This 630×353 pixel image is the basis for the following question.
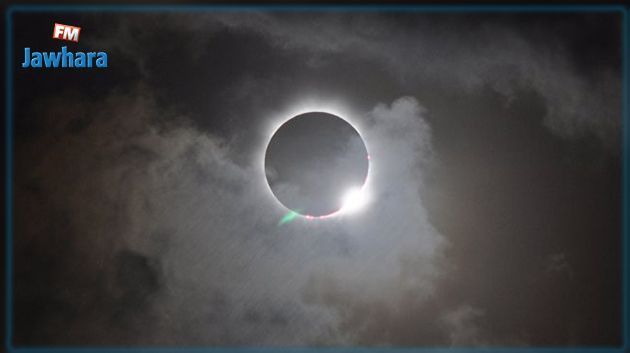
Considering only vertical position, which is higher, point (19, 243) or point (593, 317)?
point (19, 243)

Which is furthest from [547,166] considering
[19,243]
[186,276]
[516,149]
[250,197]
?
[19,243]

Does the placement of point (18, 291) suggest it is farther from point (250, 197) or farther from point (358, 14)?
point (358, 14)

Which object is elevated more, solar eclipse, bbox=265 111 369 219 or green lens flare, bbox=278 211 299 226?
solar eclipse, bbox=265 111 369 219

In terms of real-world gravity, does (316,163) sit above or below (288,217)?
above

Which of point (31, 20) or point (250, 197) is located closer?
point (31, 20)

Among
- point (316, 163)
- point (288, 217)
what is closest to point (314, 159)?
point (316, 163)

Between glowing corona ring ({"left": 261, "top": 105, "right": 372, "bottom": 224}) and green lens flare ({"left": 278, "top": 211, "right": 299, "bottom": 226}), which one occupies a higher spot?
glowing corona ring ({"left": 261, "top": 105, "right": 372, "bottom": 224})

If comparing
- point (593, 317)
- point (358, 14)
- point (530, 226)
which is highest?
point (358, 14)

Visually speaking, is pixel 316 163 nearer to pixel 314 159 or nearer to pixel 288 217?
pixel 314 159

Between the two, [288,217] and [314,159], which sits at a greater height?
[314,159]

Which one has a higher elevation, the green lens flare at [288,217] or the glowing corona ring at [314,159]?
the glowing corona ring at [314,159]

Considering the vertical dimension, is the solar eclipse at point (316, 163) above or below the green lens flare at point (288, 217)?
above
